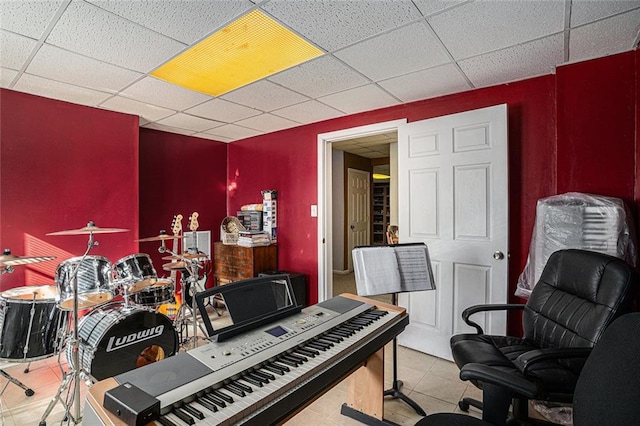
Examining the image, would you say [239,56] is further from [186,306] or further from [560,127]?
[186,306]

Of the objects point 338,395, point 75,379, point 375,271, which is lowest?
point 338,395

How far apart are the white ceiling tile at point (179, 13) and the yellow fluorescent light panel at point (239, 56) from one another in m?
0.09

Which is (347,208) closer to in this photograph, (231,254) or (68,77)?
(231,254)

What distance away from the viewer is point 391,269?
6.75ft

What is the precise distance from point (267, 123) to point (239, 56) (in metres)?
1.64

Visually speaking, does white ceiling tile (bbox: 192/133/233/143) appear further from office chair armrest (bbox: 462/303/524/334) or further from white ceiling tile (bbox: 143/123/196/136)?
office chair armrest (bbox: 462/303/524/334)

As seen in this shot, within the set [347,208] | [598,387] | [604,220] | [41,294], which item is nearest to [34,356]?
[41,294]

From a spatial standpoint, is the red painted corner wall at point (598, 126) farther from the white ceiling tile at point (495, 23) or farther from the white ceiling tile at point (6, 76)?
the white ceiling tile at point (6, 76)

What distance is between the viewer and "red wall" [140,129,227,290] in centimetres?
397

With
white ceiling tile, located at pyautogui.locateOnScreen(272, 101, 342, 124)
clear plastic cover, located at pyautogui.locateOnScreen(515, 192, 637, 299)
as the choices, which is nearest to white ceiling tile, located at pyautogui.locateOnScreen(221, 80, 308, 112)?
white ceiling tile, located at pyautogui.locateOnScreen(272, 101, 342, 124)

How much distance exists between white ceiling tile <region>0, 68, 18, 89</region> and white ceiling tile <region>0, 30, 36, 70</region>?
100 mm

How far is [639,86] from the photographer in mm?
2016

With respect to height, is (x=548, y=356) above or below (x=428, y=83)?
below

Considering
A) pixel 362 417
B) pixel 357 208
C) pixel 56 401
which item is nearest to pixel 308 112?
pixel 362 417
